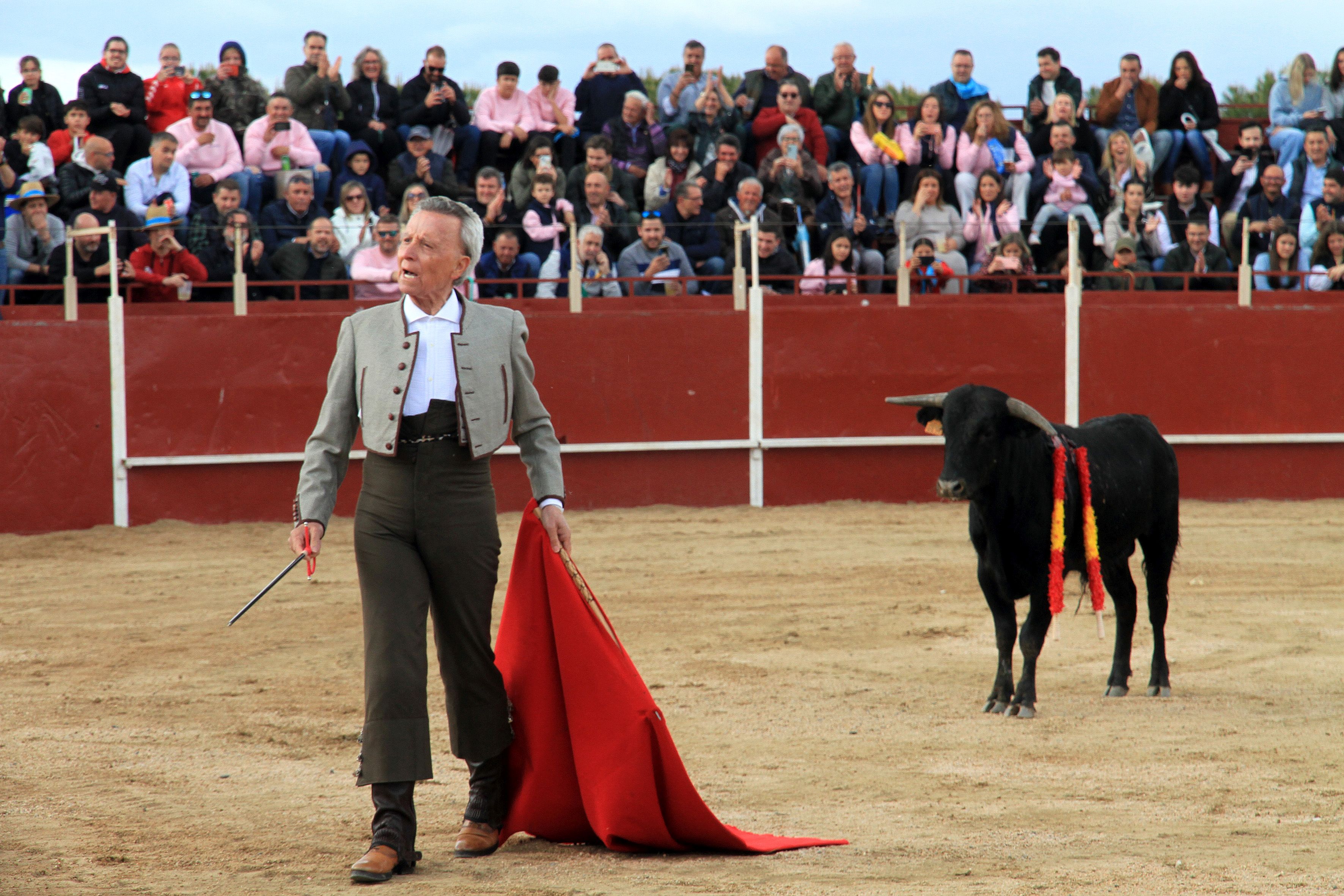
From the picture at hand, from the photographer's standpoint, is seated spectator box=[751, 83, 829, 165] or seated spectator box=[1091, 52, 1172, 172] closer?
seated spectator box=[751, 83, 829, 165]

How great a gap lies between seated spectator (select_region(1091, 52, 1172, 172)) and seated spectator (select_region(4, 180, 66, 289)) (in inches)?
340

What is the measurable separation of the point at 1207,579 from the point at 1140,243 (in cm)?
466

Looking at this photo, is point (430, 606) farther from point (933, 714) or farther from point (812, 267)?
point (812, 267)

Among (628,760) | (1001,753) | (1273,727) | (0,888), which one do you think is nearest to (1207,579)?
(1273,727)

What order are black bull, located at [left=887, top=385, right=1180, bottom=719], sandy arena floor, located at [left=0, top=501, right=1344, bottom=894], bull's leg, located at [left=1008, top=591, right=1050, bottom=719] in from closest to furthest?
sandy arena floor, located at [left=0, top=501, right=1344, bottom=894]
bull's leg, located at [left=1008, top=591, right=1050, bottom=719]
black bull, located at [left=887, top=385, right=1180, bottom=719]

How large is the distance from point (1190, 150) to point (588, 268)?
575 centimetres

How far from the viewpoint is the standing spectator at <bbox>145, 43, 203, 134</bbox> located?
11.4 m

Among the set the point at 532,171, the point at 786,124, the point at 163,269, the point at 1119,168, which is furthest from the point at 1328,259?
the point at 163,269

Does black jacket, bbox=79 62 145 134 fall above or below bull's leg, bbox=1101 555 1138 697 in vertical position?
above

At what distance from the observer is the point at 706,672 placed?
601cm

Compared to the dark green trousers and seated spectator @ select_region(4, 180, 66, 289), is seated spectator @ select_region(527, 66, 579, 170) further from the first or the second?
the dark green trousers

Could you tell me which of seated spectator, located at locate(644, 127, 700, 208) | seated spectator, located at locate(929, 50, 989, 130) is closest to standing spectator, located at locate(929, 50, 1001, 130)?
seated spectator, located at locate(929, 50, 989, 130)

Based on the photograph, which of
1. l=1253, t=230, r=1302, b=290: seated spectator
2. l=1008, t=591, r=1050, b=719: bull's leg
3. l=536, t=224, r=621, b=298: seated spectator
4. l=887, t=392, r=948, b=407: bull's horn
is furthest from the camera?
→ l=1253, t=230, r=1302, b=290: seated spectator

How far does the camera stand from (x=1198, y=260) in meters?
11.8
